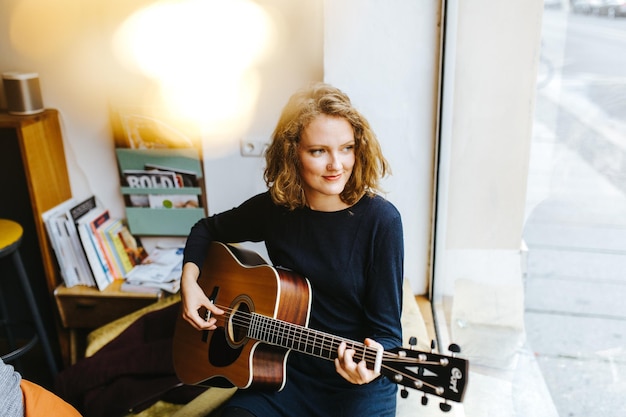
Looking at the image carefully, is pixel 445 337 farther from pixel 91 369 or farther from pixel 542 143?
pixel 91 369

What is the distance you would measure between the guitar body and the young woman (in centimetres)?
6

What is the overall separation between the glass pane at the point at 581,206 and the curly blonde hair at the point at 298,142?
415 mm

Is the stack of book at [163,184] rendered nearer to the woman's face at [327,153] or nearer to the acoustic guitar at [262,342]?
the acoustic guitar at [262,342]

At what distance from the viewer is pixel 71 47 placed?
2338 mm

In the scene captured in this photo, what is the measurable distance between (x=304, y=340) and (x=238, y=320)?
0.76 ft

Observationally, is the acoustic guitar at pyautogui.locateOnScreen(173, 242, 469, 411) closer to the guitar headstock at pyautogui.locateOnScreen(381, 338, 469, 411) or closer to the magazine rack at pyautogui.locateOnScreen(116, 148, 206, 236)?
the guitar headstock at pyautogui.locateOnScreen(381, 338, 469, 411)

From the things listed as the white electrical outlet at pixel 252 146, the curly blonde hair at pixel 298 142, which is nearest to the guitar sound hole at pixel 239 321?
the curly blonde hair at pixel 298 142

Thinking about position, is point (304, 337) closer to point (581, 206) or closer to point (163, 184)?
point (581, 206)

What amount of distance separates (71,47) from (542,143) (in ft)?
5.98

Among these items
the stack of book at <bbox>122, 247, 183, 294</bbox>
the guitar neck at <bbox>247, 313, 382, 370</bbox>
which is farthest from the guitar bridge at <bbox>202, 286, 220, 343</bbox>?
the stack of book at <bbox>122, 247, 183, 294</bbox>

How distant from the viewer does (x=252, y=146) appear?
7.50 ft

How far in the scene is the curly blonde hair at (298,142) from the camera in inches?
53.7

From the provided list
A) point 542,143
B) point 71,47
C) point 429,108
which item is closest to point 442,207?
point 429,108

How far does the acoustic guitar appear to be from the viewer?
1117 mm
